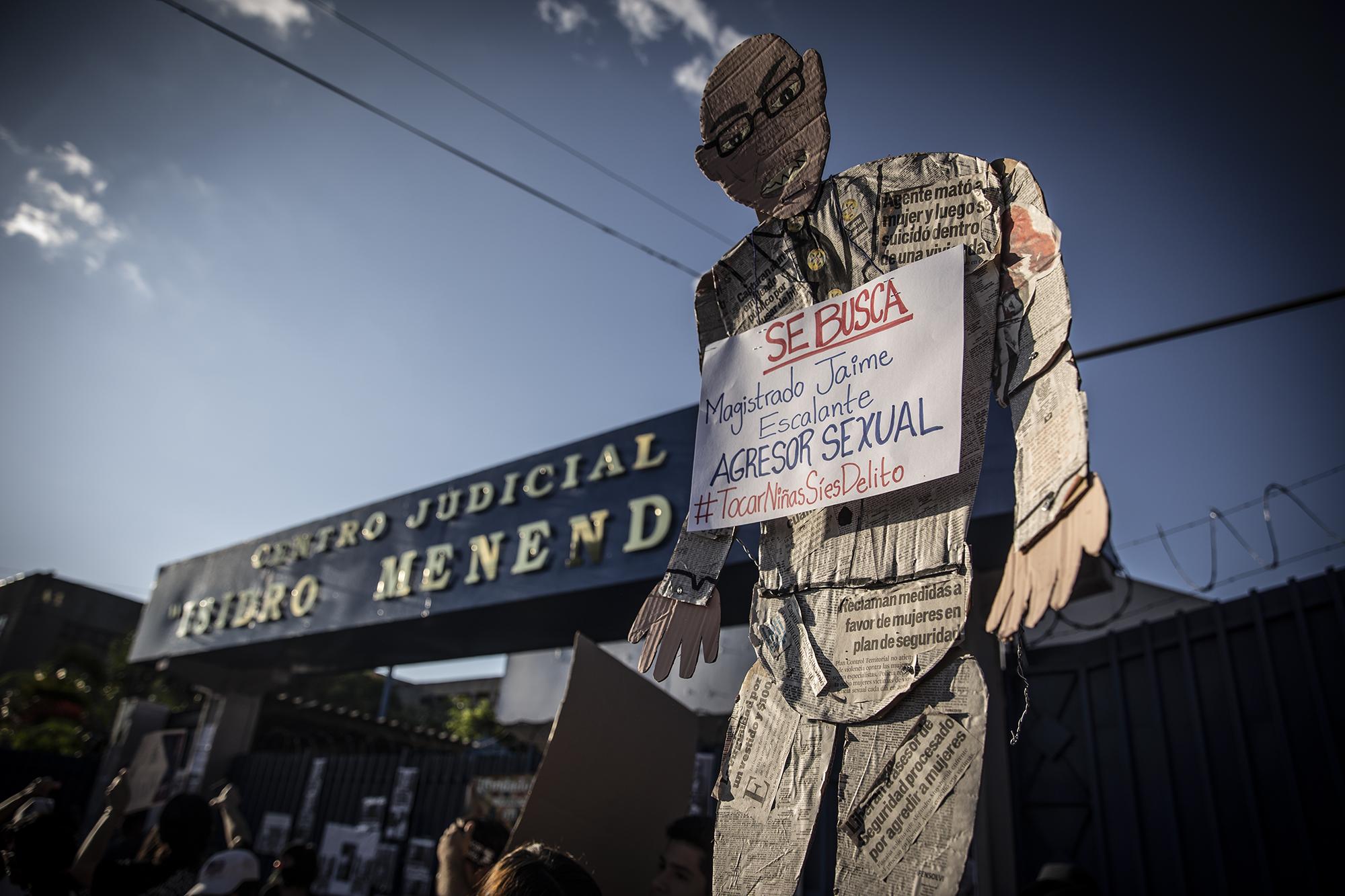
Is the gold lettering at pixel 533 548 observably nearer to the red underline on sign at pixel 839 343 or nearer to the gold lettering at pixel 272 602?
the gold lettering at pixel 272 602

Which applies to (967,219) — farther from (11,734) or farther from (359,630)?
(11,734)

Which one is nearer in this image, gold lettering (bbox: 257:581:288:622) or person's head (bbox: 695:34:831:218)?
person's head (bbox: 695:34:831:218)

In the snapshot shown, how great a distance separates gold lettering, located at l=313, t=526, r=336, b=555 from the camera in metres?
8.12

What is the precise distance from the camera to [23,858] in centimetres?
303

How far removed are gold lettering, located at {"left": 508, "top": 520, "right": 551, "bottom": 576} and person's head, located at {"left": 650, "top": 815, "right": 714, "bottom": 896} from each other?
3.62 meters

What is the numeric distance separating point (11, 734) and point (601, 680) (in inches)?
601

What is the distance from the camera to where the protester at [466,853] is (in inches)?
111

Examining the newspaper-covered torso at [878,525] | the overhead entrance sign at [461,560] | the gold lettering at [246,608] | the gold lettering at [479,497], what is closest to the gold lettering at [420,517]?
the overhead entrance sign at [461,560]

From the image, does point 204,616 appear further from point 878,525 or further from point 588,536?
point 878,525

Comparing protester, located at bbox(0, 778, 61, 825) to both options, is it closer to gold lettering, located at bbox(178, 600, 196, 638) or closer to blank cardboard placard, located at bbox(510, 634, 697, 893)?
blank cardboard placard, located at bbox(510, 634, 697, 893)

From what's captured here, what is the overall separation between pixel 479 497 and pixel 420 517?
0.78m

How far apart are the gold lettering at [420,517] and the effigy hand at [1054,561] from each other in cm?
658

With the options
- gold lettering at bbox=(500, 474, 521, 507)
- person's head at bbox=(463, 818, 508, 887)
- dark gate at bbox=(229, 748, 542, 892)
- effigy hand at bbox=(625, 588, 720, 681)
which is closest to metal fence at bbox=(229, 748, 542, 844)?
dark gate at bbox=(229, 748, 542, 892)

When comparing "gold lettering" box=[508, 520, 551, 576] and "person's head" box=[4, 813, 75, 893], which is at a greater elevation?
"gold lettering" box=[508, 520, 551, 576]
